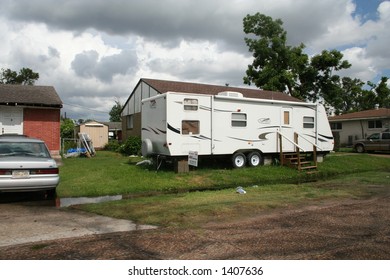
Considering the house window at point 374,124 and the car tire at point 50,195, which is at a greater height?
the house window at point 374,124

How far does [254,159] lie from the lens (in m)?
15.1

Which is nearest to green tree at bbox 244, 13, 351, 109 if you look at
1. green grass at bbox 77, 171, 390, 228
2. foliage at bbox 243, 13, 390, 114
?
foliage at bbox 243, 13, 390, 114

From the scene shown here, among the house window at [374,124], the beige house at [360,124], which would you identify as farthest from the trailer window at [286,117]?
the house window at [374,124]

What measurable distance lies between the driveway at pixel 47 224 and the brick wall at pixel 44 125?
39.6 feet

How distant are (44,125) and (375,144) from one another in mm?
22589

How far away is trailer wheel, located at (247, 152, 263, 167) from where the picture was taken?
1491 centimetres

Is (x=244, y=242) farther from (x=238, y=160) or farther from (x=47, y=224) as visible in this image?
(x=238, y=160)

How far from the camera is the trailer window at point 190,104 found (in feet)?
43.2

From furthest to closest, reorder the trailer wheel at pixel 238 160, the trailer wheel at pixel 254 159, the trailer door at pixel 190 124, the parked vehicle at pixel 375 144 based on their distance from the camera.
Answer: the parked vehicle at pixel 375 144 → the trailer wheel at pixel 254 159 → the trailer wheel at pixel 238 160 → the trailer door at pixel 190 124

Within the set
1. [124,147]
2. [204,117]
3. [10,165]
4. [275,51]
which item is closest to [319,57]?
[275,51]

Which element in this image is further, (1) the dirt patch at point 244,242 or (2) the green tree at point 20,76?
(2) the green tree at point 20,76

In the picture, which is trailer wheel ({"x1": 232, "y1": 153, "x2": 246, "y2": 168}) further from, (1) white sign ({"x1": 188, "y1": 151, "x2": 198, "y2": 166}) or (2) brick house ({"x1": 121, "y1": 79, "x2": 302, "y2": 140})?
(2) brick house ({"x1": 121, "y1": 79, "x2": 302, "y2": 140})

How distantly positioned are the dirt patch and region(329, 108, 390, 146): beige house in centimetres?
2652

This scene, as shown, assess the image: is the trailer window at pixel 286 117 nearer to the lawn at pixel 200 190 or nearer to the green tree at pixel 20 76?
the lawn at pixel 200 190
